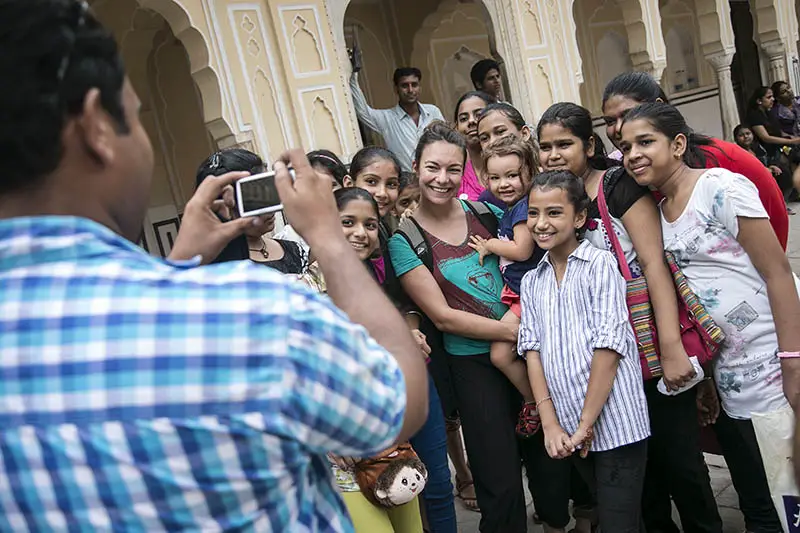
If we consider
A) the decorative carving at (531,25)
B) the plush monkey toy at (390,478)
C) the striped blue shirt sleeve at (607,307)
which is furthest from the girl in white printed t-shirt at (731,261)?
the decorative carving at (531,25)

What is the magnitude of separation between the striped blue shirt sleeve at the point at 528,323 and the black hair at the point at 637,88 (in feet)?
2.96

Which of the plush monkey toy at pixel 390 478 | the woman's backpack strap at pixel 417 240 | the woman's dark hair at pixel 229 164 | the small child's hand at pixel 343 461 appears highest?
the woman's dark hair at pixel 229 164

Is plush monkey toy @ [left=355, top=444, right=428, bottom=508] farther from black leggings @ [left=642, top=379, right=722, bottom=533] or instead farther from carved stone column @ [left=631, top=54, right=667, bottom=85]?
carved stone column @ [left=631, top=54, right=667, bottom=85]

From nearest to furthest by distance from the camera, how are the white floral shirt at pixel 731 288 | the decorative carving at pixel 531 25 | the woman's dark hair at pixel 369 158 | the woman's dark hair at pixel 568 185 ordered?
the white floral shirt at pixel 731 288, the woman's dark hair at pixel 568 185, the woman's dark hair at pixel 369 158, the decorative carving at pixel 531 25

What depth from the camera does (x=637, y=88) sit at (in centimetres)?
255

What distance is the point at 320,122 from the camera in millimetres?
5547

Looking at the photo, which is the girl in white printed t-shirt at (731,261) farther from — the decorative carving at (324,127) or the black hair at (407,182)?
the decorative carving at (324,127)

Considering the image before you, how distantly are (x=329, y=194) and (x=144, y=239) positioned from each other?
6.39 meters

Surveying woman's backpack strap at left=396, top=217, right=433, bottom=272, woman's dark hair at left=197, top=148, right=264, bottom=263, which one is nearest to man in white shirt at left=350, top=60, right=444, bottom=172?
woman's backpack strap at left=396, top=217, right=433, bottom=272

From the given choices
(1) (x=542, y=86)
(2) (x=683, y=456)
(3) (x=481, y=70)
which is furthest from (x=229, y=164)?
(1) (x=542, y=86)

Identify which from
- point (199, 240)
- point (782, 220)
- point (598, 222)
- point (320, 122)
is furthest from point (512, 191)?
point (320, 122)

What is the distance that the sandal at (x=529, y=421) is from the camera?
7.53 feet

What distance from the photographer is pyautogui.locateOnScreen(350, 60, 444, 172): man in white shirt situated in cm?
567

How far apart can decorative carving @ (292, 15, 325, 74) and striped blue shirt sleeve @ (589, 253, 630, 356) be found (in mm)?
4100
